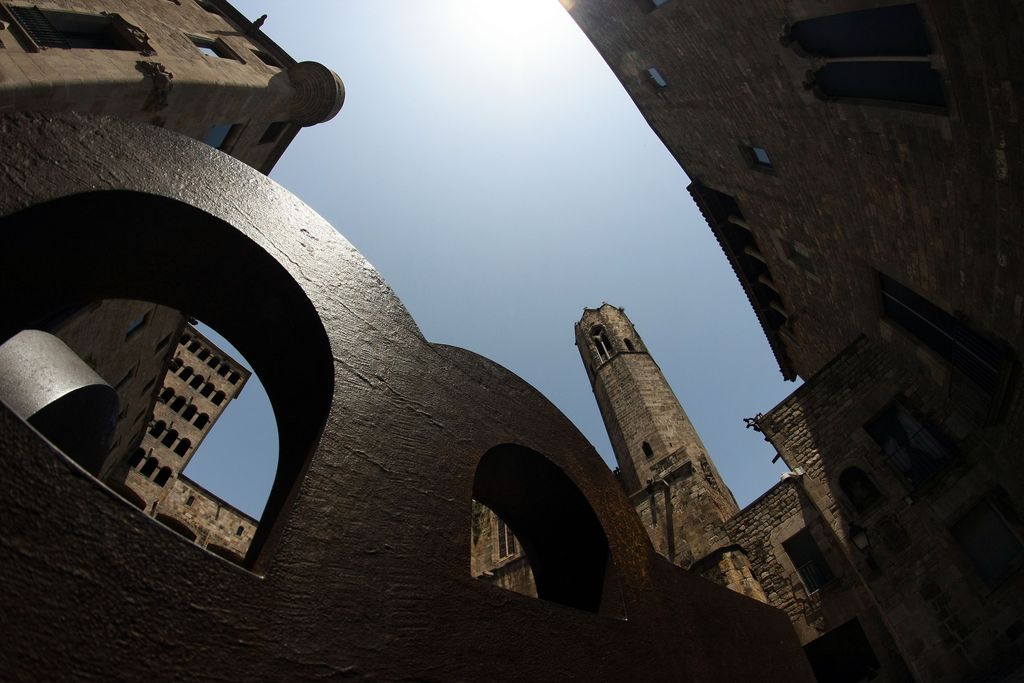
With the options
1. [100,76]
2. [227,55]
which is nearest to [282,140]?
[227,55]

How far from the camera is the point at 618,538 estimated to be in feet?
10.3

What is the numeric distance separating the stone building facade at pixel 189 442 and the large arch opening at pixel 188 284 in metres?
22.7

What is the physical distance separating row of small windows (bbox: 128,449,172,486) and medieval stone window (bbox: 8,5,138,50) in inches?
788

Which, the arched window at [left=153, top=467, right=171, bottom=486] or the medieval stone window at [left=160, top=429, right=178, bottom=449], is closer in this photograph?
the arched window at [left=153, top=467, right=171, bottom=486]

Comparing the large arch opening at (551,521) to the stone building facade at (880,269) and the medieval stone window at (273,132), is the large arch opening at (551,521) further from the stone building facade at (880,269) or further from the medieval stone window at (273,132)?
the medieval stone window at (273,132)

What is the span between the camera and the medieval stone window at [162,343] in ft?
48.9

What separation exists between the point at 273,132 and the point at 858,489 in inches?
644

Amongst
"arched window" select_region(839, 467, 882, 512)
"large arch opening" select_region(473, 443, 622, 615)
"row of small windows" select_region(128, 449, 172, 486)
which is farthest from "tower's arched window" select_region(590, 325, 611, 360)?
"large arch opening" select_region(473, 443, 622, 615)

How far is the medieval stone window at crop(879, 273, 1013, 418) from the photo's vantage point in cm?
698

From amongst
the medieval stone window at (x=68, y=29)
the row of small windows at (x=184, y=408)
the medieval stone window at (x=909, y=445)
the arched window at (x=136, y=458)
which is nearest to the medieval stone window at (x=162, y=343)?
the medieval stone window at (x=68, y=29)

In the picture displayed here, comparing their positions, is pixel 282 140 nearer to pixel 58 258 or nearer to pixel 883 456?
pixel 58 258

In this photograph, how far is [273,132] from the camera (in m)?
13.9

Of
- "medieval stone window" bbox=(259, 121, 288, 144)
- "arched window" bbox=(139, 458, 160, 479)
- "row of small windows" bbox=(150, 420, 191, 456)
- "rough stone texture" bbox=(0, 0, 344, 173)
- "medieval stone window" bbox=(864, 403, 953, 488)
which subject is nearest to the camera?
"rough stone texture" bbox=(0, 0, 344, 173)

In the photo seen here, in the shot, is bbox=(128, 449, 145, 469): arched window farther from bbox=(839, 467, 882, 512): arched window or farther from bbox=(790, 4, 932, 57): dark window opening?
bbox=(790, 4, 932, 57): dark window opening
